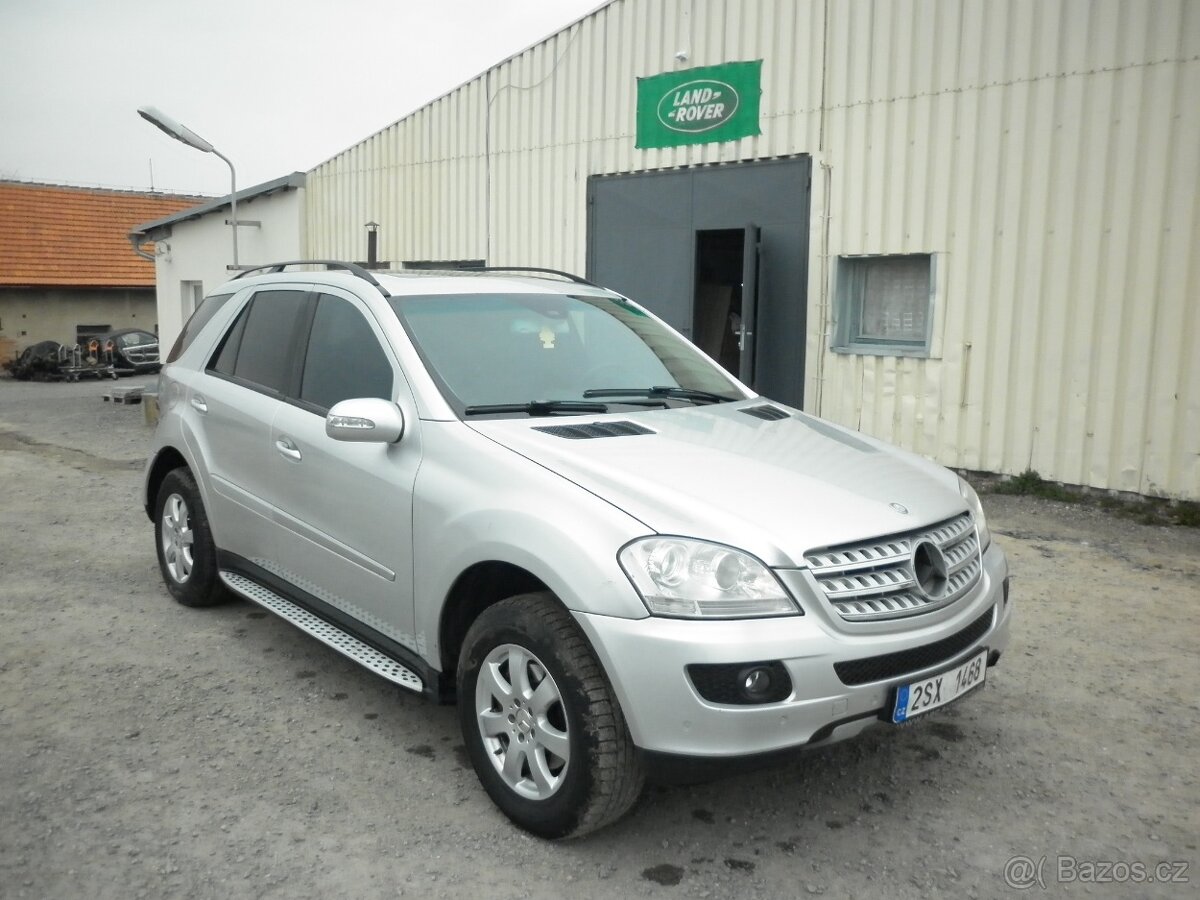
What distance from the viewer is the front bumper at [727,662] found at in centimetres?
283

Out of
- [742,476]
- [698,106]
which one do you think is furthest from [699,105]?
[742,476]

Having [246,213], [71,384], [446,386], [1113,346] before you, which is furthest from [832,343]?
[71,384]

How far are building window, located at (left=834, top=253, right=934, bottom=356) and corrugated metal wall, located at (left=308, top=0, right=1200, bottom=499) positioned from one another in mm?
130

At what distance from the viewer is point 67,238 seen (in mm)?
31453

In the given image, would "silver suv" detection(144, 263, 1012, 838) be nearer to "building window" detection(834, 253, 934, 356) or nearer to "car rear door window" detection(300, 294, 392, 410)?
"car rear door window" detection(300, 294, 392, 410)

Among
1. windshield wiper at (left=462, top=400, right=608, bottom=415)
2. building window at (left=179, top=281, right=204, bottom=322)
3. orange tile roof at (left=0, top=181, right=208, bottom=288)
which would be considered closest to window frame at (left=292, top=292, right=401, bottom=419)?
windshield wiper at (left=462, top=400, right=608, bottom=415)

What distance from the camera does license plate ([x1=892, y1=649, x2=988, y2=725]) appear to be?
306 centimetres

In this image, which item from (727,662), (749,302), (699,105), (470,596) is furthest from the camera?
(699,105)

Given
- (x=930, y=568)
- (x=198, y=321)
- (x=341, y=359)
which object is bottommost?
(x=930, y=568)

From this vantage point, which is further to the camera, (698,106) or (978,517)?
(698,106)

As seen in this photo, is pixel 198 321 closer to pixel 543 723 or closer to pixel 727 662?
pixel 543 723

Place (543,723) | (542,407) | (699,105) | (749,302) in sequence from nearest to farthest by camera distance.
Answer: (543,723) → (542,407) → (749,302) → (699,105)

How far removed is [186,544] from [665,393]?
2.76 m
